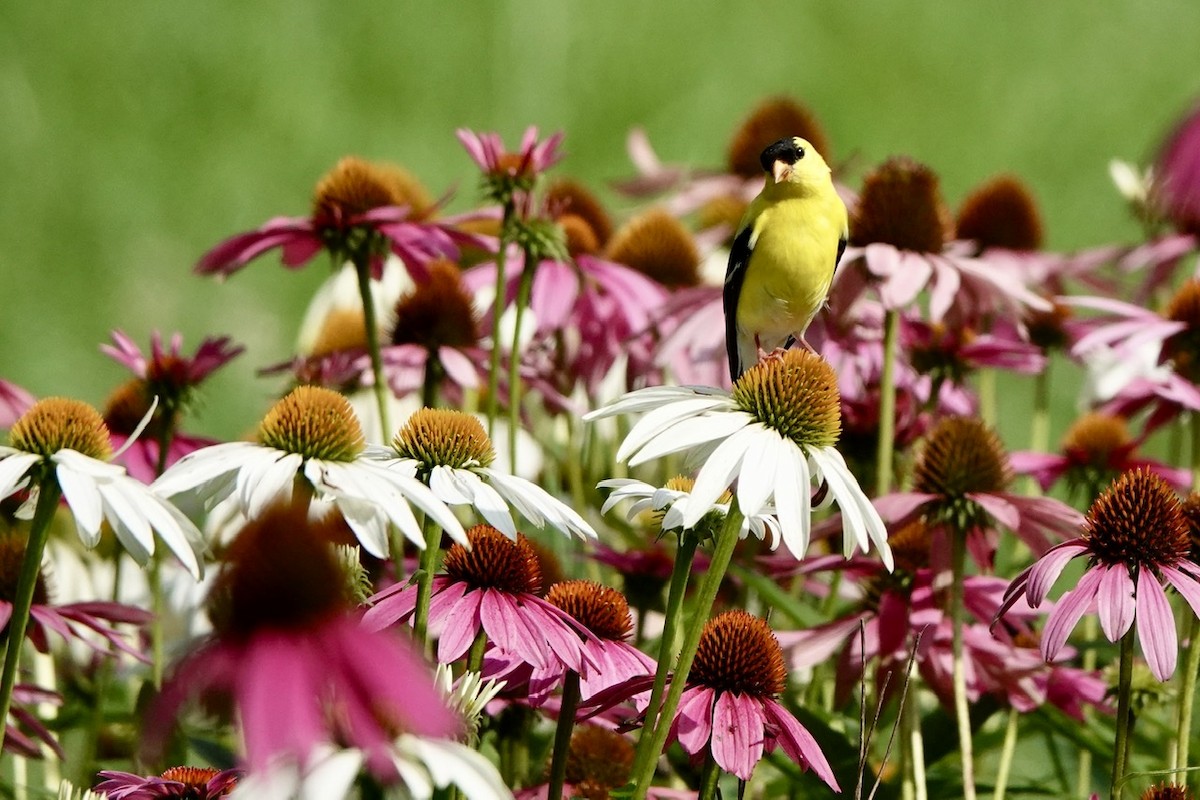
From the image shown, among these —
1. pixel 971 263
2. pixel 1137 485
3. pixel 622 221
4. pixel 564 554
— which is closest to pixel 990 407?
pixel 971 263

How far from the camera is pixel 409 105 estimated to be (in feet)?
16.1

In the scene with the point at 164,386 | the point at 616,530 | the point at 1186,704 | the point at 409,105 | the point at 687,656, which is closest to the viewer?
the point at 687,656

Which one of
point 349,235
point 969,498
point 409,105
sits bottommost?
point 969,498

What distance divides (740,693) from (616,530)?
643mm

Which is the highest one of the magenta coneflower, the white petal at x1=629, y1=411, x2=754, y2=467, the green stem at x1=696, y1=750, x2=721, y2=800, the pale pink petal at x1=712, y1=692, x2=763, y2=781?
the white petal at x1=629, y1=411, x2=754, y2=467

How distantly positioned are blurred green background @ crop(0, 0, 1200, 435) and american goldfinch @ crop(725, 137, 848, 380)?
2324 millimetres

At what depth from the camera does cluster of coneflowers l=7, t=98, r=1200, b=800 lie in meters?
0.86

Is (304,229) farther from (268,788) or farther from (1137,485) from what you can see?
(268,788)

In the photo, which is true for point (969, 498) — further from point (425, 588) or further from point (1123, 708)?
point (425, 588)

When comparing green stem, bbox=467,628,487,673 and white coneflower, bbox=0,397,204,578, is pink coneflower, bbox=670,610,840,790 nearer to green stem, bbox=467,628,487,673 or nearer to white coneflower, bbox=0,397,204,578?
green stem, bbox=467,628,487,673

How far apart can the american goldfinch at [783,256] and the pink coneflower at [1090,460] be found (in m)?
0.44

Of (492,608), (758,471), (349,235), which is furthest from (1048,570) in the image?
(349,235)

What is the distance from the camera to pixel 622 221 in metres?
2.90

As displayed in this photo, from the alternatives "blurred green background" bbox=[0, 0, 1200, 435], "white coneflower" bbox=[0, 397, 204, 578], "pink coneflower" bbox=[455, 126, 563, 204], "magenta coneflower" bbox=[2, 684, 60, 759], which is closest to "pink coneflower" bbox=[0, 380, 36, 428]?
"magenta coneflower" bbox=[2, 684, 60, 759]
